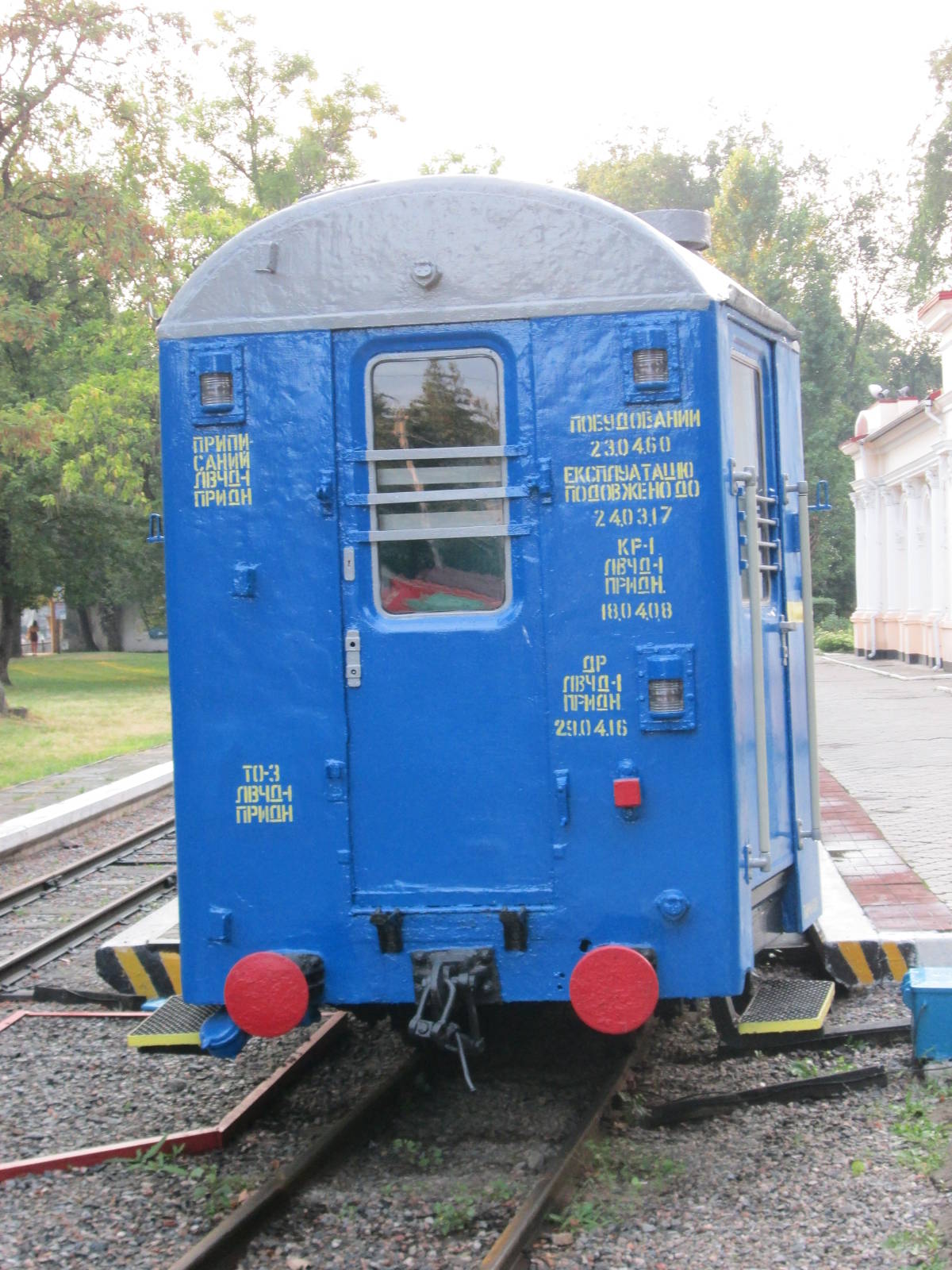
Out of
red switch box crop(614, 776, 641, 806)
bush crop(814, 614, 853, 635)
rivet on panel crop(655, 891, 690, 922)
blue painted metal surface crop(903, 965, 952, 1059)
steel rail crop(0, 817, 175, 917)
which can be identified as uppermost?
red switch box crop(614, 776, 641, 806)

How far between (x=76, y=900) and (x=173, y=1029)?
503 centimetres

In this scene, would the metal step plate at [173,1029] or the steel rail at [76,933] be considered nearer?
the metal step plate at [173,1029]

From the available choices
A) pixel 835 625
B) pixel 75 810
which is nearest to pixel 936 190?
pixel 835 625

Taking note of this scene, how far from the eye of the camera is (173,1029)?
18.2 feet

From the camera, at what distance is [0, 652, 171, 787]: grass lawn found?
19703mm

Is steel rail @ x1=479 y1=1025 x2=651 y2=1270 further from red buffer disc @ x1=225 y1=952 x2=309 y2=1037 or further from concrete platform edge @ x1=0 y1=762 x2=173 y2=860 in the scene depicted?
concrete platform edge @ x1=0 y1=762 x2=173 y2=860

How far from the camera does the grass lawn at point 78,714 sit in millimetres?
19703

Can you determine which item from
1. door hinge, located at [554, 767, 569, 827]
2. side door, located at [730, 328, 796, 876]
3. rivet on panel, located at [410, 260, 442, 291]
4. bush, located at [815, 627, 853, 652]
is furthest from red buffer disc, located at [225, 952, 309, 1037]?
bush, located at [815, 627, 853, 652]

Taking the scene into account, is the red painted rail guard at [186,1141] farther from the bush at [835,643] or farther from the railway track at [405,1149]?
the bush at [835,643]

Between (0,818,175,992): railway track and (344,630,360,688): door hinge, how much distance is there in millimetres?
3886

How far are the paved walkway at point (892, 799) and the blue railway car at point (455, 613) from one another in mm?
3332

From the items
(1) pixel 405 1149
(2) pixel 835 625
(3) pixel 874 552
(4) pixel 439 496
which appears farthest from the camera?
(2) pixel 835 625

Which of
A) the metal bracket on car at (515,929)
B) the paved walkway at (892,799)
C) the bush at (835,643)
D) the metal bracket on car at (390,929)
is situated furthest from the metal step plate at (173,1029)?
the bush at (835,643)

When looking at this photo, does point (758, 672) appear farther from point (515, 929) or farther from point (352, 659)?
point (352, 659)
